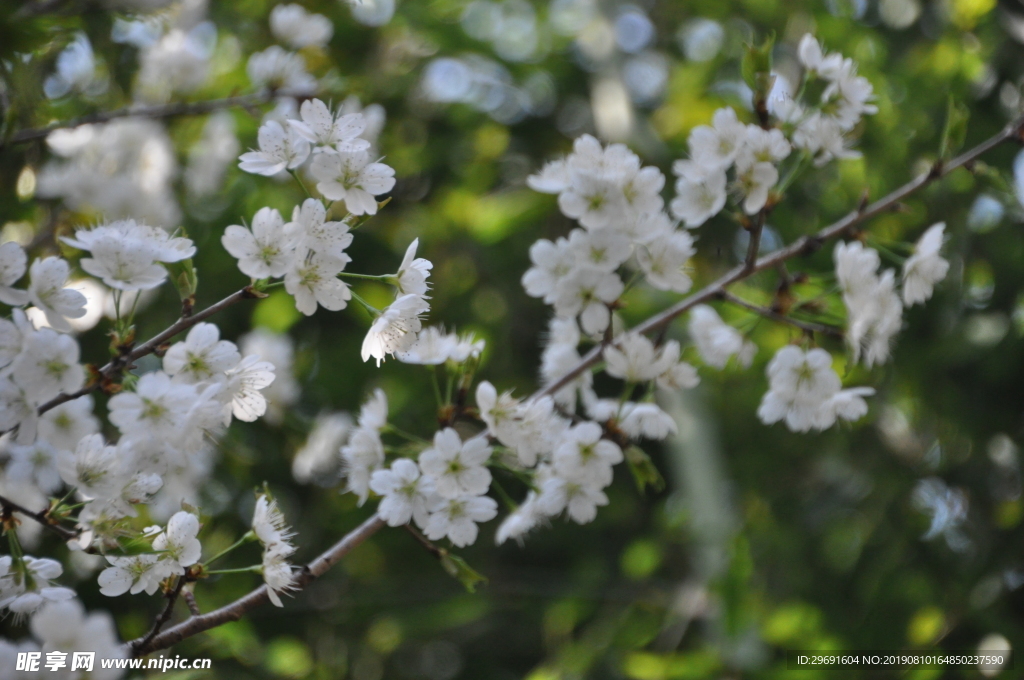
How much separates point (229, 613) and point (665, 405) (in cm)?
136

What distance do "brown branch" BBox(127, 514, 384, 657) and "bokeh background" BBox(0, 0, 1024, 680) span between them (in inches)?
20.1

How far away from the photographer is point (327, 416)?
169cm

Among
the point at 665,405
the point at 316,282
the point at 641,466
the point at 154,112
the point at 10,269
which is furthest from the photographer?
the point at 665,405

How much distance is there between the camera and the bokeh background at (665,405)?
139cm

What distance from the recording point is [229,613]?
0.69 m

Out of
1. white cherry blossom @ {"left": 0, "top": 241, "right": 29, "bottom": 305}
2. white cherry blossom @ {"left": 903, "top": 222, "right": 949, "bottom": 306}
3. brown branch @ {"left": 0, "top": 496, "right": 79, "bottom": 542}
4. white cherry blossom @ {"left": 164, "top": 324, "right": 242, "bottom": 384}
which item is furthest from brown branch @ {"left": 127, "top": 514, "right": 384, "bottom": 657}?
white cherry blossom @ {"left": 903, "top": 222, "right": 949, "bottom": 306}

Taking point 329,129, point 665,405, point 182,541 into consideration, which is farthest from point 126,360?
point 665,405

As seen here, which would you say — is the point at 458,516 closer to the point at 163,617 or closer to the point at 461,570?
the point at 461,570

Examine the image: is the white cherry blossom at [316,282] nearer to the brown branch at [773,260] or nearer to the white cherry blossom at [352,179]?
the white cherry blossom at [352,179]

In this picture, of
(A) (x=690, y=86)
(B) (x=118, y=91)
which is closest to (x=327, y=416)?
Answer: (B) (x=118, y=91)

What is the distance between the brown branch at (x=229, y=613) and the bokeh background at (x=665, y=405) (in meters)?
0.51

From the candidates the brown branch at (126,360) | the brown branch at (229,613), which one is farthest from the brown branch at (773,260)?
the brown branch at (126,360)

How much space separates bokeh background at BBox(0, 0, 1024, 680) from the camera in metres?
1.39

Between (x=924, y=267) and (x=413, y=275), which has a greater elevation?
(x=413, y=275)
